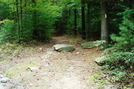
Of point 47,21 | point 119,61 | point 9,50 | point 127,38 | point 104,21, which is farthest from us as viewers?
point 47,21

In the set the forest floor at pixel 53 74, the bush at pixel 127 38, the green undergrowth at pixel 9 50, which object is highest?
the bush at pixel 127 38

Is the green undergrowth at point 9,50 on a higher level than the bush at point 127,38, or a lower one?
lower

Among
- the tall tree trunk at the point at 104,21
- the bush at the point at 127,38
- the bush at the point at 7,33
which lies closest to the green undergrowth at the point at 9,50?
the bush at the point at 7,33

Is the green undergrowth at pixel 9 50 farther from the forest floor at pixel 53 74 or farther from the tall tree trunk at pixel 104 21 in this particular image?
the tall tree trunk at pixel 104 21

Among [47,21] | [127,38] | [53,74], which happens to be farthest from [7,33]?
[127,38]

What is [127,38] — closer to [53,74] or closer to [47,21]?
[53,74]

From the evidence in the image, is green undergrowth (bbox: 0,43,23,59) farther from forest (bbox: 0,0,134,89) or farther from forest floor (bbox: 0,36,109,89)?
forest floor (bbox: 0,36,109,89)

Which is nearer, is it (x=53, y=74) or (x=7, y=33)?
(x=53, y=74)

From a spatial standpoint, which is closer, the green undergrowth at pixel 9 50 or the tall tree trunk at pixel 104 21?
the tall tree trunk at pixel 104 21

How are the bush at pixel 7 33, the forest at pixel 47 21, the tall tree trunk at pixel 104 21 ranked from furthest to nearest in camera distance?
the bush at pixel 7 33 → the forest at pixel 47 21 → the tall tree trunk at pixel 104 21

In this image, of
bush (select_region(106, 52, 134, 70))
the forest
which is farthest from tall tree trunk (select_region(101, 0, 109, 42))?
bush (select_region(106, 52, 134, 70))

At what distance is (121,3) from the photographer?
8453 millimetres

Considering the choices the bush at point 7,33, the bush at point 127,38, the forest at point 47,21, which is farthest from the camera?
the bush at point 7,33

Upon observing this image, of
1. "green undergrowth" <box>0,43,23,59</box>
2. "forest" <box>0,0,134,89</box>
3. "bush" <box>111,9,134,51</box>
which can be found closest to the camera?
"bush" <box>111,9,134,51</box>
